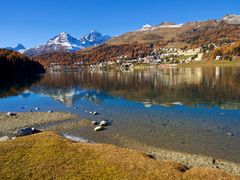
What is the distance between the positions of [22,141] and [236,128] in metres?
36.1

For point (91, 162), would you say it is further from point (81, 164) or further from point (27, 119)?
point (27, 119)

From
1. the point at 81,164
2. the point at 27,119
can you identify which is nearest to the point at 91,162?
the point at 81,164

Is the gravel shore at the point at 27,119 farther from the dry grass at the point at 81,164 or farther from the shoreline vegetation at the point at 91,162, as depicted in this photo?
the dry grass at the point at 81,164

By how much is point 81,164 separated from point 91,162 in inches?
45.3

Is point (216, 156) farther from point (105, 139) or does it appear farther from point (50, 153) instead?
point (50, 153)

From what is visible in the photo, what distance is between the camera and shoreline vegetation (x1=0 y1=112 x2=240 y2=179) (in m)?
25.8

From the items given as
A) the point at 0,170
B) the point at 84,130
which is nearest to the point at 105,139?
the point at 84,130

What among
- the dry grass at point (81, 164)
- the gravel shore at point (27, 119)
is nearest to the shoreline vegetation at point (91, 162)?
the dry grass at point (81, 164)

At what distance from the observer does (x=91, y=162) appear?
93.5 feet

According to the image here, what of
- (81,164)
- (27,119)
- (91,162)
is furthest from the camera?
(27,119)

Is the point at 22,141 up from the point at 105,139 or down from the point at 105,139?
up

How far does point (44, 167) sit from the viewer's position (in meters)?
26.9

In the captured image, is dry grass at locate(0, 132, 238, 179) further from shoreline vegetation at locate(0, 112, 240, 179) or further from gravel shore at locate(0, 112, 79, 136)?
gravel shore at locate(0, 112, 79, 136)

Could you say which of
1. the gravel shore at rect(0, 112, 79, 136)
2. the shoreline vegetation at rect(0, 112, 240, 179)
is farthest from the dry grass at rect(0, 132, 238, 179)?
the gravel shore at rect(0, 112, 79, 136)
